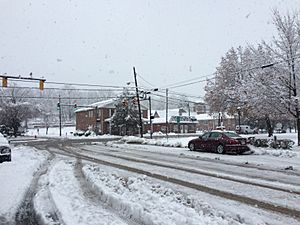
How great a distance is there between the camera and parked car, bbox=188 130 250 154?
18891 mm

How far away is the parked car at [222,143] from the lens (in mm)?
18891

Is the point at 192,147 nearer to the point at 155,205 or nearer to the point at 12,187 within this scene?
the point at 12,187

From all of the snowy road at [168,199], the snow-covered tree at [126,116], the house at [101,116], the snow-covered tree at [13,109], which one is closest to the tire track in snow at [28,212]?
the snowy road at [168,199]

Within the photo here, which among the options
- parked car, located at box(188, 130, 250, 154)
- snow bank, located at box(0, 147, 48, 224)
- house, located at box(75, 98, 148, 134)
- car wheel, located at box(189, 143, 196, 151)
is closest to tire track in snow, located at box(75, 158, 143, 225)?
snow bank, located at box(0, 147, 48, 224)

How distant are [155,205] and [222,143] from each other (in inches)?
546

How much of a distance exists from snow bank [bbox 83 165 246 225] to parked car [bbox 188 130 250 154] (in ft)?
37.6

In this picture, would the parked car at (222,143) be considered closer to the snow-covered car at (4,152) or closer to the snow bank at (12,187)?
the snow bank at (12,187)

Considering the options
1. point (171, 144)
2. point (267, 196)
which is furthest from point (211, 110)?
point (267, 196)

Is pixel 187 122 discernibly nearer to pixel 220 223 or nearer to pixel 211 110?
pixel 211 110

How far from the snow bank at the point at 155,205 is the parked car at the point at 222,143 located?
37.6 feet

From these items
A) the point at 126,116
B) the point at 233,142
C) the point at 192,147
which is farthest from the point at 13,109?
the point at 233,142

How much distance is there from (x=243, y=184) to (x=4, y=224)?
257 inches

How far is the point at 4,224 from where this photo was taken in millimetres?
5777

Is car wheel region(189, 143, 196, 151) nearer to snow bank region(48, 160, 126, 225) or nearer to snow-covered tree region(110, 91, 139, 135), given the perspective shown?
snow bank region(48, 160, 126, 225)
